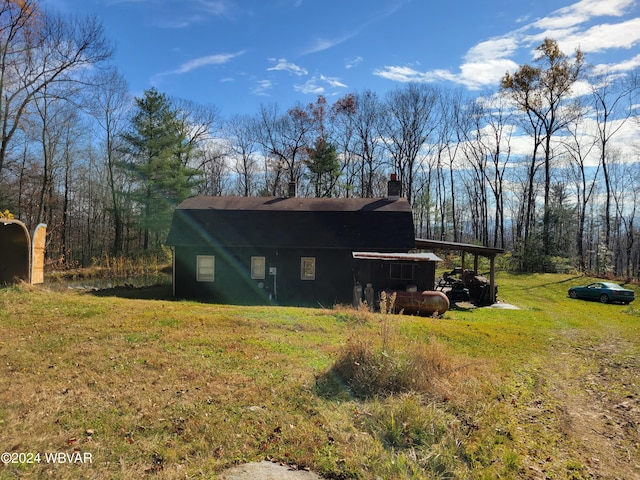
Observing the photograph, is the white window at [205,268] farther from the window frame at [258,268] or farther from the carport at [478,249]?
the carport at [478,249]

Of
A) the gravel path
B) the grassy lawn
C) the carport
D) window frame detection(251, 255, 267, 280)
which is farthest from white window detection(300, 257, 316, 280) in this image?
the gravel path

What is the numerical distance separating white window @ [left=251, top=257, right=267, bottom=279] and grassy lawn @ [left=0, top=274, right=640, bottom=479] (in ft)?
27.5

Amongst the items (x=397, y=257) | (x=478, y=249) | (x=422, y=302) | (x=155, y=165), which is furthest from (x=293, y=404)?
(x=155, y=165)

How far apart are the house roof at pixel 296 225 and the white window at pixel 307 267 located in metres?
0.76

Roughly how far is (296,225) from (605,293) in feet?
58.7

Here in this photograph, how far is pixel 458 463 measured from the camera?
4.13 meters

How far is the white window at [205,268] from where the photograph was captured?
17750 millimetres

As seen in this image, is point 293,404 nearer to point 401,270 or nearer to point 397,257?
point 397,257

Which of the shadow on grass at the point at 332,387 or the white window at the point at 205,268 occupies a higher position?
the white window at the point at 205,268

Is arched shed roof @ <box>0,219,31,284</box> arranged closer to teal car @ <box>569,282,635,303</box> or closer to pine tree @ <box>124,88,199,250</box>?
pine tree @ <box>124,88,199,250</box>

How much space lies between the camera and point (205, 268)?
17.9 metres

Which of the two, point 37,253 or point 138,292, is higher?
point 37,253

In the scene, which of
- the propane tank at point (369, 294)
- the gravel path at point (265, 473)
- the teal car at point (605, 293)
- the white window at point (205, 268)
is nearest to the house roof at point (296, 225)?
the white window at point (205, 268)

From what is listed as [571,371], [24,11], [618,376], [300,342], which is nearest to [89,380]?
[300,342]
